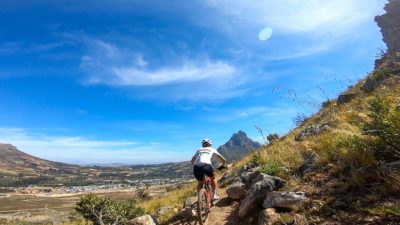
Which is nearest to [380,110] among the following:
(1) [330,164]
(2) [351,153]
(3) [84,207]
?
(2) [351,153]

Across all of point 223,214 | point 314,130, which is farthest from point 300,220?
point 314,130

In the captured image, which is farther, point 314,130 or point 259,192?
point 314,130

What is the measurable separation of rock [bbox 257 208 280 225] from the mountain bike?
276cm

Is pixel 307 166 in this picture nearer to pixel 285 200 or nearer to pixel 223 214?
pixel 285 200

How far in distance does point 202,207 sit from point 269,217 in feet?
11.4

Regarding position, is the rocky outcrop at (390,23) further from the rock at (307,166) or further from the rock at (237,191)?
the rock at (307,166)

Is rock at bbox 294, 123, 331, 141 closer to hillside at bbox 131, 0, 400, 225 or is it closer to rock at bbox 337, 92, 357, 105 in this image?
hillside at bbox 131, 0, 400, 225

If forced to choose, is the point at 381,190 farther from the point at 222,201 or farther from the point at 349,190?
the point at 222,201

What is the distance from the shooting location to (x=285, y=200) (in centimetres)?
880

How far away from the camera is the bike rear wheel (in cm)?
1108

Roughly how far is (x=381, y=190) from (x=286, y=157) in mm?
5769

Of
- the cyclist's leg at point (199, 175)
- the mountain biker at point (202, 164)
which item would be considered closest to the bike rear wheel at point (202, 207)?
the cyclist's leg at point (199, 175)

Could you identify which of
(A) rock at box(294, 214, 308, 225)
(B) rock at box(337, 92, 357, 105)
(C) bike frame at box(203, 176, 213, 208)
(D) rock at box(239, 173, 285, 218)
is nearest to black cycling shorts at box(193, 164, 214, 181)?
(C) bike frame at box(203, 176, 213, 208)

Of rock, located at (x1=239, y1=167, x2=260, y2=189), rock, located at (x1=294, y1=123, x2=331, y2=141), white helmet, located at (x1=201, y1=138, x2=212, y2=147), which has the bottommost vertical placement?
rock, located at (x1=239, y1=167, x2=260, y2=189)
